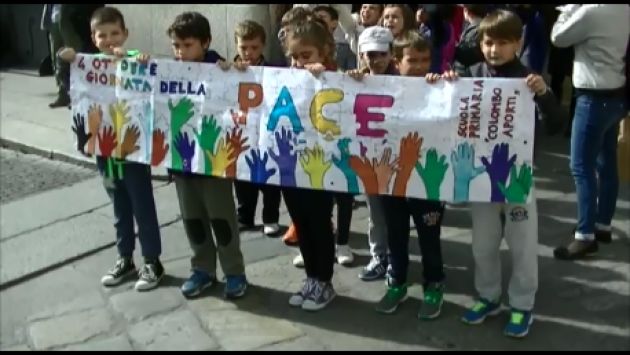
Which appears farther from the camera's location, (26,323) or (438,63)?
(438,63)

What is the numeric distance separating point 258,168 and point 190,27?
86cm

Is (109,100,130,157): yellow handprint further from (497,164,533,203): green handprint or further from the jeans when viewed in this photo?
the jeans

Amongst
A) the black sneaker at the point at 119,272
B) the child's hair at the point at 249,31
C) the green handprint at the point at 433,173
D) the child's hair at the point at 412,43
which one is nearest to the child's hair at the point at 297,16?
the child's hair at the point at 249,31

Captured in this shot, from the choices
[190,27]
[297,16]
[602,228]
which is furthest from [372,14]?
[602,228]

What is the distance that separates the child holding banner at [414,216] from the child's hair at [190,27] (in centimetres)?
108

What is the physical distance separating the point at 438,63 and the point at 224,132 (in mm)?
2079

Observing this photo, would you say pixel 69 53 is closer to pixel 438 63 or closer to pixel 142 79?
pixel 142 79

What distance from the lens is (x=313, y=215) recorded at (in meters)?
4.46

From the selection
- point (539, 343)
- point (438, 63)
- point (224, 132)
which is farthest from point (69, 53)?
point (539, 343)

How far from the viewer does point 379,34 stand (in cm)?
436

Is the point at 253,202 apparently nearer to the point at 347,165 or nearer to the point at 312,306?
the point at 312,306

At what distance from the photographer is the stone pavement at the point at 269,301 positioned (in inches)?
165

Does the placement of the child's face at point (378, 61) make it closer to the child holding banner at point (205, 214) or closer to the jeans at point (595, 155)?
the child holding banner at point (205, 214)

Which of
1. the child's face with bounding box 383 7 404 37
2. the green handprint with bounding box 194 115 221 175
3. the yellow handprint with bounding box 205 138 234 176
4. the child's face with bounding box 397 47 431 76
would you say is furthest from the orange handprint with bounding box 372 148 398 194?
the child's face with bounding box 383 7 404 37
